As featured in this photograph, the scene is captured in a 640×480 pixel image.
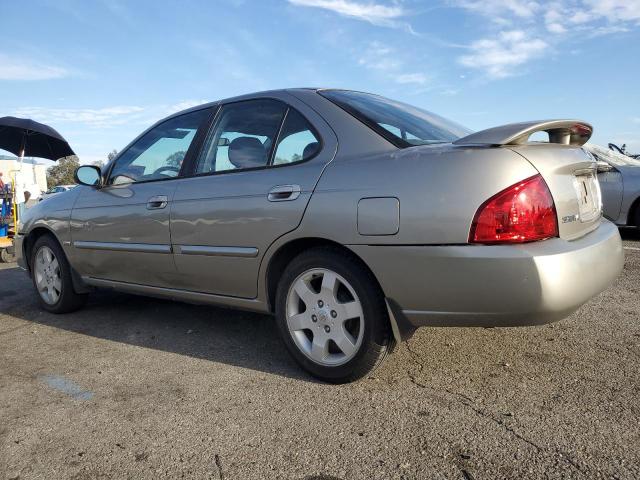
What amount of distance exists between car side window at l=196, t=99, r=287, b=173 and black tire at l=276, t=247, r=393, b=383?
71 cm

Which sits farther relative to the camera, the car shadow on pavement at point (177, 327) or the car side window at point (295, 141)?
the car shadow on pavement at point (177, 327)

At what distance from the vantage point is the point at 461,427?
2.23 m

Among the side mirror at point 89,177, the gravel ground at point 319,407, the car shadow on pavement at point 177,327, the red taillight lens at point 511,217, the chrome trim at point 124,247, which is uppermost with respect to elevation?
the side mirror at point 89,177

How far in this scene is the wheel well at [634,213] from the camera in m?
7.71

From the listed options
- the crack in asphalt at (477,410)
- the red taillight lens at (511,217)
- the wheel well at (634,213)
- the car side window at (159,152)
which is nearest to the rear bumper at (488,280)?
the red taillight lens at (511,217)

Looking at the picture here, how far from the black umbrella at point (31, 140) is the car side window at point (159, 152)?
19.3 ft

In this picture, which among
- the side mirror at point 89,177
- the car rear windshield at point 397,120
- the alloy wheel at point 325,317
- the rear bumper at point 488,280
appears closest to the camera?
the rear bumper at point 488,280

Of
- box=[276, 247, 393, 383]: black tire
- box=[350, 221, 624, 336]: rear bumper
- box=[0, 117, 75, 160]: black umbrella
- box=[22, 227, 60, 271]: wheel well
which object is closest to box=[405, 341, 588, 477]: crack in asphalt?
box=[276, 247, 393, 383]: black tire

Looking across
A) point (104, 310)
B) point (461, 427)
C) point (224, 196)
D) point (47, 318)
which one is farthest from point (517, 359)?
point (47, 318)

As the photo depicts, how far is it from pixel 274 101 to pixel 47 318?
9.23 ft

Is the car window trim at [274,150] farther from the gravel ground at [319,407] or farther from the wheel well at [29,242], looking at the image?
the wheel well at [29,242]

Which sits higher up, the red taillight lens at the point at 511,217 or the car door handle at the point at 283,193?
the car door handle at the point at 283,193

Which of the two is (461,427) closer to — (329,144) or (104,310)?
(329,144)

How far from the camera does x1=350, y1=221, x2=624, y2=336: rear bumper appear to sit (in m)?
2.17
